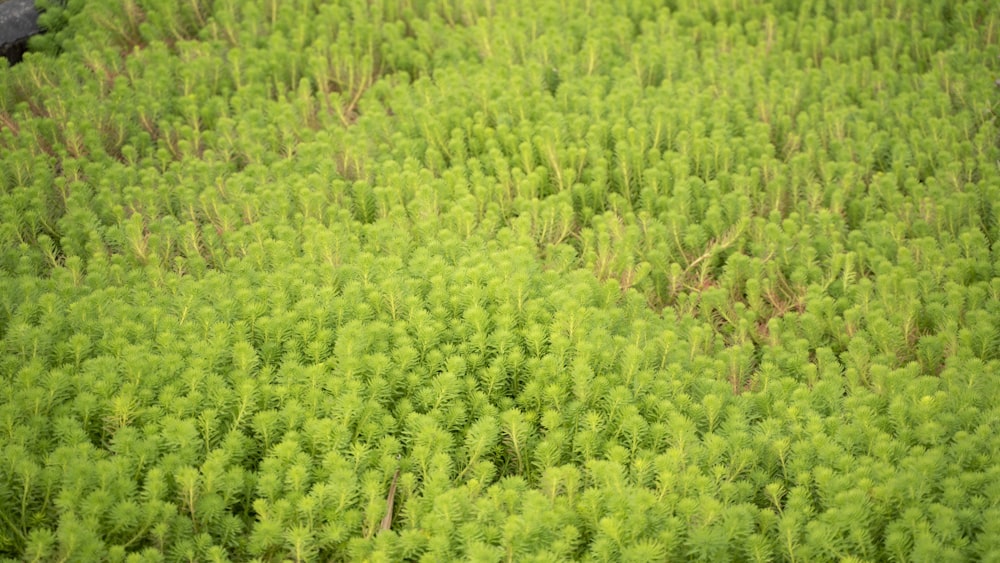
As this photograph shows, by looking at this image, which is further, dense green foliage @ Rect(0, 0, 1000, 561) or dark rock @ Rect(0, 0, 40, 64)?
dark rock @ Rect(0, 0, 40, 64)

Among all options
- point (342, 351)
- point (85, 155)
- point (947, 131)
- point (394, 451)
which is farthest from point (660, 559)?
point (85, 155)

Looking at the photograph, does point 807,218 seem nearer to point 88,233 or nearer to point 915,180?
point 915,180

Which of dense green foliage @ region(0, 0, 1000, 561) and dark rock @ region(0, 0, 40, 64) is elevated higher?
dark rock @ region(0, 0, 40, 64)

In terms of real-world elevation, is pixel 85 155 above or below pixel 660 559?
above

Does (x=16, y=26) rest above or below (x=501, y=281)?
above

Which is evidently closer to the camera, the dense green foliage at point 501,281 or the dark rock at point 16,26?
the dense green foliage at point 501,281
